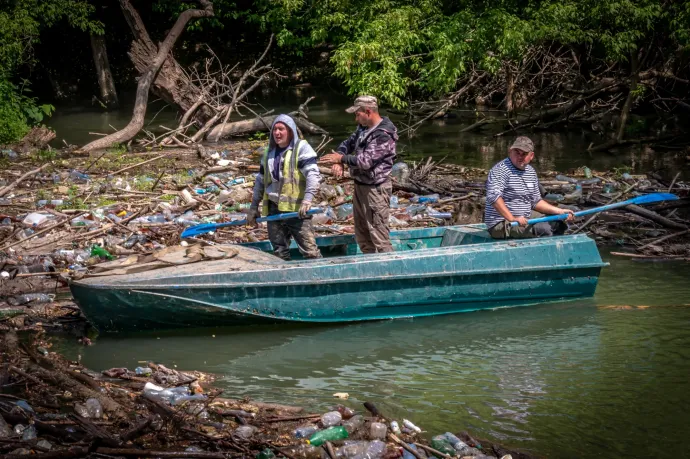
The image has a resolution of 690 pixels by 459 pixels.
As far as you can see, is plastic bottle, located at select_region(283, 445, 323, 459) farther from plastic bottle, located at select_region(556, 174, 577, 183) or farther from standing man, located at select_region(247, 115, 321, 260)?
plastic bottle, located at select_region(556, 174, 577, 183)

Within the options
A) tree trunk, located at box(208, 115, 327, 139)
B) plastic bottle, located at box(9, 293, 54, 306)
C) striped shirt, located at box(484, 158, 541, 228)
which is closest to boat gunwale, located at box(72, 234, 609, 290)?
striped shirt, located at box(484, 158, 541, 228)

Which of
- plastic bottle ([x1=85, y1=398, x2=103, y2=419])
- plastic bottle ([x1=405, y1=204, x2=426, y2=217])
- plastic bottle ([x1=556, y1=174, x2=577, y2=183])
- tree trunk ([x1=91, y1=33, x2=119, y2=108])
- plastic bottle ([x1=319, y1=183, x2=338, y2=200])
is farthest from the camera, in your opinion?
tree trunk ([x1=91, y1=33, x2=119, y2=108])

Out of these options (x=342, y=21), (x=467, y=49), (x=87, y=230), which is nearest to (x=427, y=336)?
(x=87, y=230)

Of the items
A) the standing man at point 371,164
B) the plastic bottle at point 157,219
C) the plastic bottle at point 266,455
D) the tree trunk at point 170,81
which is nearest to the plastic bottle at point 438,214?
the standing man at point 371,164

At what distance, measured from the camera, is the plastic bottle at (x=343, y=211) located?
11940 millimetres

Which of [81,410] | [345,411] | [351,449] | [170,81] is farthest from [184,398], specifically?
[170,81]

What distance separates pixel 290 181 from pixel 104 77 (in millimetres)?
21669

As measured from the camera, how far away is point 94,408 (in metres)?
5.85

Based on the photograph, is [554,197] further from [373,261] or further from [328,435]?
[328,435]

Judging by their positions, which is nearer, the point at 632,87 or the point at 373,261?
the point at 373,261

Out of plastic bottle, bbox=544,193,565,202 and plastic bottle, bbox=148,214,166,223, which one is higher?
plastic bottle, bbox=544,193,565,202

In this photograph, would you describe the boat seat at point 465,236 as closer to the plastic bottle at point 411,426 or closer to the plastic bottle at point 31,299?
the plastic bottle at point 411,426

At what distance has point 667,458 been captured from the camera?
18.7 feet

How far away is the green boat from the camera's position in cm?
761
